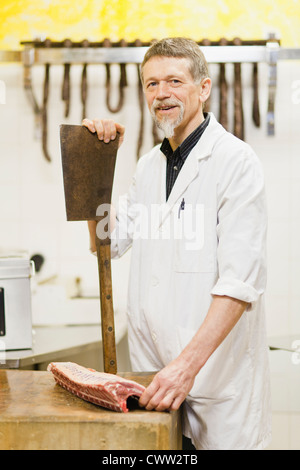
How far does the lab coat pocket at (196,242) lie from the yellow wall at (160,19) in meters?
1.83

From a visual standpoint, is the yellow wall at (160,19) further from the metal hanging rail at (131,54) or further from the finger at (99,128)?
the finger at (99,128)

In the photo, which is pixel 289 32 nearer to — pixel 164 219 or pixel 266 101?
pixel 266 101

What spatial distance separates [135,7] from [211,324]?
2312 millimetres

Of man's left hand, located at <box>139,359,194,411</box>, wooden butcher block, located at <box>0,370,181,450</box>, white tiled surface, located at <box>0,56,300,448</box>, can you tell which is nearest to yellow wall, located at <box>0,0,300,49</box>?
white tiled surface, located at <box>0,56,300,448</box>

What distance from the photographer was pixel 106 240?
1.57 meters

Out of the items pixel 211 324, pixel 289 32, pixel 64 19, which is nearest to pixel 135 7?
pixel 64 19

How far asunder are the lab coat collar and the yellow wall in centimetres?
161

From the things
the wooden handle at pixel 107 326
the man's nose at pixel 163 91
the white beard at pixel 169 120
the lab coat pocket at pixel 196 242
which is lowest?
the wooden handle at pixel 107 326

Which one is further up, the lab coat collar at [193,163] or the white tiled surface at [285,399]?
the lab coat collar at [193,163]

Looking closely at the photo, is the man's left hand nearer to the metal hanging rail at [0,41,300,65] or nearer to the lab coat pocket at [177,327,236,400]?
the lab coat pocket at [177,327,236,400]

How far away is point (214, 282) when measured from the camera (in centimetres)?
158

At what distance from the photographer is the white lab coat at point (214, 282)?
1.51 m

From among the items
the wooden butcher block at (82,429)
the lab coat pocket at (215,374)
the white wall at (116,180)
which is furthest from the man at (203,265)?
the white wall at (116,180)
